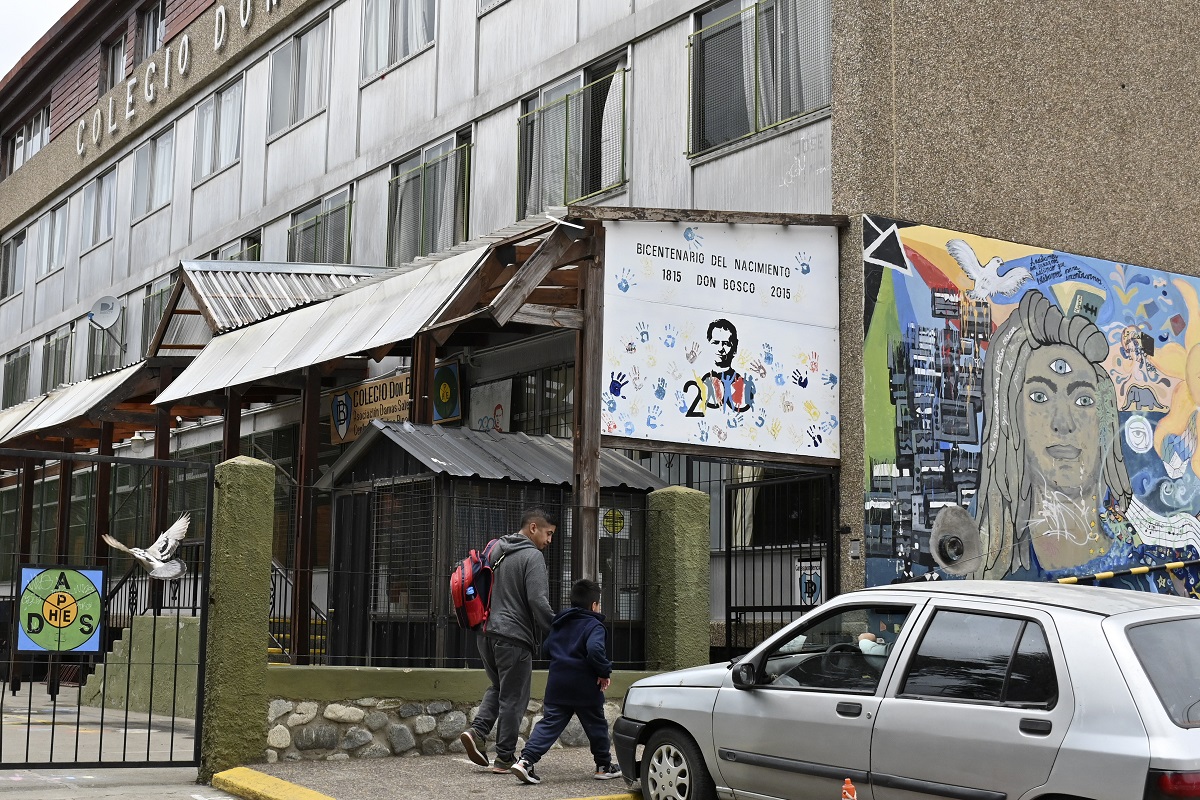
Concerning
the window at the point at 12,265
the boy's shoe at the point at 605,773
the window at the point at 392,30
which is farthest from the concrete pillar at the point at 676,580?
the window at the point at 12,265

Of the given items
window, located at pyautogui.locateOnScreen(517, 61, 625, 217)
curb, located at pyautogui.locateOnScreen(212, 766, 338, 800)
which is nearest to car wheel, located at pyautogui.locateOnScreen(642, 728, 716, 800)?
curb, located at pyautogui.locateOnScreen(212, 766, 338, 800)

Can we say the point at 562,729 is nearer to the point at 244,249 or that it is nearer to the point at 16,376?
the point at 244,249

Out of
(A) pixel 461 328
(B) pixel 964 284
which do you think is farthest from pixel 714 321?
(A) pixel 461 328

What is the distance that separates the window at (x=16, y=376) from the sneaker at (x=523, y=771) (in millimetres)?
27147

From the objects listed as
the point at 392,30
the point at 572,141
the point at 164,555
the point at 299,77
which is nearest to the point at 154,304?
the point at 299,77

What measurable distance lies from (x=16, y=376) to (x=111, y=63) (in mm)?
7956

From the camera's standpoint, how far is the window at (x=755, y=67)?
45.6ft

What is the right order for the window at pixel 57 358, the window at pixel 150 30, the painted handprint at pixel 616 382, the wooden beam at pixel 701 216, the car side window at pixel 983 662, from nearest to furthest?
1. the car side window at pixel 983 662
2. the painted handprint at pixel 616 382
3. the wooden beam at pixel 701 216
4. the window at pixel 150 30
5. the window at pixel 57 358

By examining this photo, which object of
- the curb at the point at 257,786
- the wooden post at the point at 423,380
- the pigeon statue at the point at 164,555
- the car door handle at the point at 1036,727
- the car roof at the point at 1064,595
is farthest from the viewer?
the wooden post at the point at 423,380

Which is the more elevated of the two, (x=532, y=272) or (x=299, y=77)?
(x=299, y=77)

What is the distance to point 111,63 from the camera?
32.2m

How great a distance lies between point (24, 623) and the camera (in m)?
9.77

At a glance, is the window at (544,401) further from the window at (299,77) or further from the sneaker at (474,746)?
the window at (299,77)

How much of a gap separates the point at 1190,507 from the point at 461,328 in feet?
27.1
